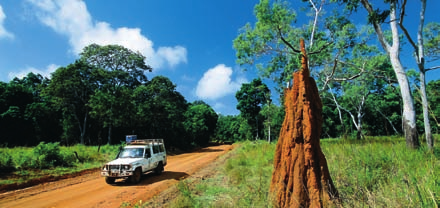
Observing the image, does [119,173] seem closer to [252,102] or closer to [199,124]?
Answer: [199,124]

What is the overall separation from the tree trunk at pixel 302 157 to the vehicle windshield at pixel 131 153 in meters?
10.4

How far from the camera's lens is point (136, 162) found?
13.2 m

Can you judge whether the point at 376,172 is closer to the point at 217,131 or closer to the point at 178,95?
the point at 178,95

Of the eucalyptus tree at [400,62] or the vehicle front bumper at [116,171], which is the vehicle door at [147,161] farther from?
the eucalyptus tree at [400,62]

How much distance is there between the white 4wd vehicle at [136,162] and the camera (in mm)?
12719

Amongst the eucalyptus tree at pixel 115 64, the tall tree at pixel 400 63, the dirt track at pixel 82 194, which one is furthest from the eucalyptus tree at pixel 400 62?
the eucalyptus tree at pixel 115 64

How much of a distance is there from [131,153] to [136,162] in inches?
53.8

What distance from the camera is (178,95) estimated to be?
3894 cm

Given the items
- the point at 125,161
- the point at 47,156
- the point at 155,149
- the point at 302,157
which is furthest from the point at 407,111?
the point at 47,156

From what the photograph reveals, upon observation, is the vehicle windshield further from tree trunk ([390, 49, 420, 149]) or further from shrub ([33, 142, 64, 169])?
tree trunk ([390, 49, 420, 149])

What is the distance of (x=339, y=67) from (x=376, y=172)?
70.2 ft

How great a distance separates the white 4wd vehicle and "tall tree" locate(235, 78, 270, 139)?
38573 mm

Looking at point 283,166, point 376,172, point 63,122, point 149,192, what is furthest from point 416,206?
point 63,122

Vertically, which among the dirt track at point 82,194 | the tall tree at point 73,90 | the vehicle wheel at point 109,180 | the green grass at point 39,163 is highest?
the tall tree at point 73,90
